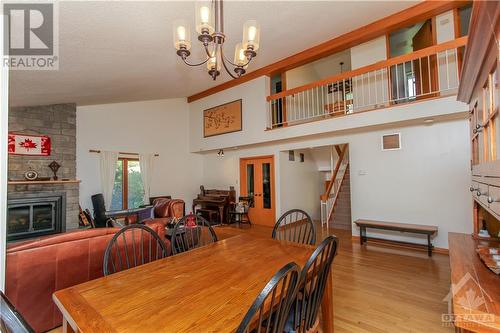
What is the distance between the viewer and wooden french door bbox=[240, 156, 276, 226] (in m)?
6.32

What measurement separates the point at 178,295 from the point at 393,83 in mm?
5390

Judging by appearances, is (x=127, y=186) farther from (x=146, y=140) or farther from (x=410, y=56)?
(x=410, y=56)

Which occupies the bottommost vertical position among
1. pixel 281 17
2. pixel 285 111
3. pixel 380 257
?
pixel 380 257

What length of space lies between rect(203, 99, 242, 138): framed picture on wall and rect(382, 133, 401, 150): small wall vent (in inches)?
131

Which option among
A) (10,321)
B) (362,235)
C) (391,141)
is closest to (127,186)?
(362,235)

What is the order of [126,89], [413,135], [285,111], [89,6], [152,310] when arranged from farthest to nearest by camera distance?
[285,111], [126,89], [413,135], [89,6], [152,310]

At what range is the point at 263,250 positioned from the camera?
193 cm

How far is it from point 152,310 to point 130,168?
20.0ft

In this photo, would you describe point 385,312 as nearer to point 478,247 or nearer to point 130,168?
point 478,247

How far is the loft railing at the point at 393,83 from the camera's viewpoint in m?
3.81

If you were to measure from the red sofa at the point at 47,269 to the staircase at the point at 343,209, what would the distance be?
5.05m

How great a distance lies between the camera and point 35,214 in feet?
14.7

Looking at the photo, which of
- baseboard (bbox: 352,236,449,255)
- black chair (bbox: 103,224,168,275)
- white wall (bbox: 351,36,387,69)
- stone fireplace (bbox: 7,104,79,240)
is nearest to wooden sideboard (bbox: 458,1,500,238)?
black chair (bbox: 103,224,168,275)

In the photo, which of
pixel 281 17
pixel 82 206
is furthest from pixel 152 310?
pixel 82 206
